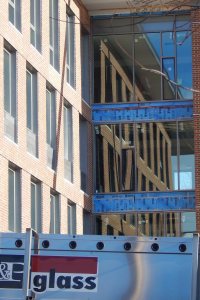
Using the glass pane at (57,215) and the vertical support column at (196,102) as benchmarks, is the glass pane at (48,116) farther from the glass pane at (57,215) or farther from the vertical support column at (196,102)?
the vertical support column at (196,102)

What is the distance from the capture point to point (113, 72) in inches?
1508

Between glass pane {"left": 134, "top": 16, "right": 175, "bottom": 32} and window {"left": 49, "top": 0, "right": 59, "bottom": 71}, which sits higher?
glass pane {"left": 134, "top": 16, "right": 175, "bottom": 32}

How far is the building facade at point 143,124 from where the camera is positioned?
3684 cm

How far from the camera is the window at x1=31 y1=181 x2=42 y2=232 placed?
2997 cm

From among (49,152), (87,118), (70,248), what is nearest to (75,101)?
(87,118)

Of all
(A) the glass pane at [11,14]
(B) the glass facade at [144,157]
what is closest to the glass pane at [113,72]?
(B) the glass facade at [144,157]

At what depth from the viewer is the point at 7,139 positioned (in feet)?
90.3

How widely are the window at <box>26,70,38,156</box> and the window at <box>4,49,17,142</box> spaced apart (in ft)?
4.79

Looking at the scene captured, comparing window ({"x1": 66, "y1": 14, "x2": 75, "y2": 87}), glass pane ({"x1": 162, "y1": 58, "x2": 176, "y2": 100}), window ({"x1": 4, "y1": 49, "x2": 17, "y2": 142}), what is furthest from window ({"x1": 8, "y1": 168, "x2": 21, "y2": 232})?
glass pane ({"x1": 162, "y1": 58, "x2": 176, "y2": 100})

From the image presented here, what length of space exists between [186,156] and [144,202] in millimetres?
2342

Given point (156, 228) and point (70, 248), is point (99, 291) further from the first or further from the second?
point (156, 228)

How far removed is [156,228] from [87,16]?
861 centimetres

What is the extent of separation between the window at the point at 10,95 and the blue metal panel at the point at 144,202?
9.62 meters

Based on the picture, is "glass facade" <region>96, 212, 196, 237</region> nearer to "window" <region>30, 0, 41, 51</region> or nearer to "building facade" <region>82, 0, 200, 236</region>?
"building facade" <region>82, 0, 200, 236</region>
